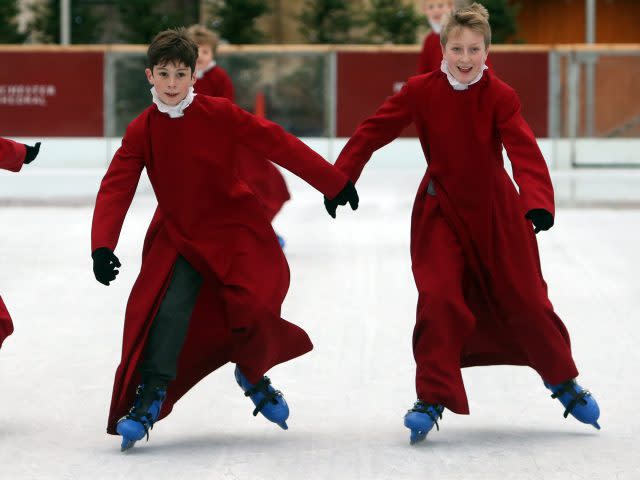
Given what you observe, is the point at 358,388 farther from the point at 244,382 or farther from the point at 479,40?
the point at 479,40

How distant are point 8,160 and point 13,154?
30mm

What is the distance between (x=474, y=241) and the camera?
5168 millimetres

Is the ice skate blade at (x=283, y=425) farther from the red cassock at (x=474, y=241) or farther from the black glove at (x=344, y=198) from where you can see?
the black glove at (x=344, y=198)

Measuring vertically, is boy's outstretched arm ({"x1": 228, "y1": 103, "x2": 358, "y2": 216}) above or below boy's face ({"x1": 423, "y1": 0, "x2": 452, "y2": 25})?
below

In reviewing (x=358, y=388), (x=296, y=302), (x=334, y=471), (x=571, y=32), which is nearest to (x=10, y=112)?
(x=296, y=302)

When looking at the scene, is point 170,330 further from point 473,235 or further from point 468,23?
point 468,23

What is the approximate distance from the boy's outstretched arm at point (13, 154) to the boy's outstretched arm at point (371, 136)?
106cm

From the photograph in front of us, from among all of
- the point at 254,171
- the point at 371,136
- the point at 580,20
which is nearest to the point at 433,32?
the point at 254,171

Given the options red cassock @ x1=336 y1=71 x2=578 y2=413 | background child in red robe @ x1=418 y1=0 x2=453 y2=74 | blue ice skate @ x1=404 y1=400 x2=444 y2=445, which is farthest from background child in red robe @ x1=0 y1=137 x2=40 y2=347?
background child in red robe @ x1=418 y1=0 x2=453 y2=74

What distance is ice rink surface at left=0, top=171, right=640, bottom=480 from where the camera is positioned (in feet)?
15.8

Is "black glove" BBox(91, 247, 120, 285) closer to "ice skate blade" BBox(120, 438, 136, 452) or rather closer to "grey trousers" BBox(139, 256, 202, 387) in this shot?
"grey trousers" BBox(139, 256, 202, 387)

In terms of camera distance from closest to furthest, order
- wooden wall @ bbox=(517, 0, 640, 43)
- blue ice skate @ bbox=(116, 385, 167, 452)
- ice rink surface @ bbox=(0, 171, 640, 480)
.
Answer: ice rink surface @ bbox=(0, 171, 640, 480) < blue ice skate @ bbox=(116, 385, 167, 452) < wooden wall @ bbox=(517, 0, 640, 43)

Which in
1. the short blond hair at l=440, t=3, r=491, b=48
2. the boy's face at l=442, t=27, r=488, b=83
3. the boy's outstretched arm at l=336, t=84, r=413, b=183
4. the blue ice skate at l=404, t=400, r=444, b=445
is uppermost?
the short blond hair at l=440, t=3, r=491, b=48

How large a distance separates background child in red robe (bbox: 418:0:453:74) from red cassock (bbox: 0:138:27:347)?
16.6ft
